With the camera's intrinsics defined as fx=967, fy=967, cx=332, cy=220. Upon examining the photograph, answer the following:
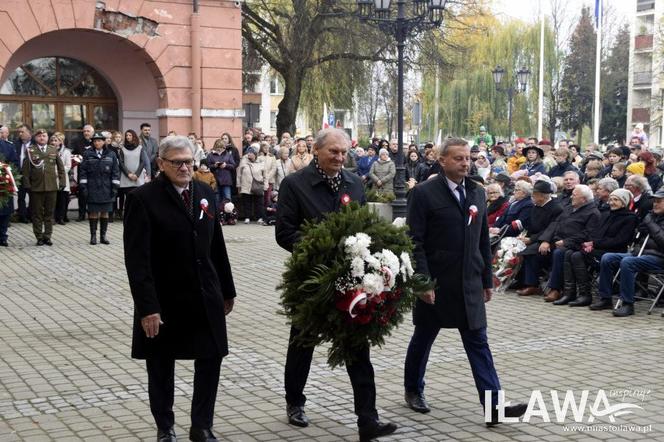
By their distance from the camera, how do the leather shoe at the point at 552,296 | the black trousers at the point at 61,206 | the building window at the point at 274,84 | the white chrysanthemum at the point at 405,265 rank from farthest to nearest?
the building window at the point at 274,84 < the black trousers at the point at 61,206 < the leather shoe at the point at 552,296 < the white chrysanthemum at the point at 405,265

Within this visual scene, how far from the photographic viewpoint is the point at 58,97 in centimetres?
2314

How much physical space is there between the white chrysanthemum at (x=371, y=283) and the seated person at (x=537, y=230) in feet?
23.3

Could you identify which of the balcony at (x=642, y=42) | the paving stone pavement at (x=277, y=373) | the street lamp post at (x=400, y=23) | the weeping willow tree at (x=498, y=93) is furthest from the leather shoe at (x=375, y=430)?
the balcony at (x=642, y=42)

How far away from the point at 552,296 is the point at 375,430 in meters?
6.56

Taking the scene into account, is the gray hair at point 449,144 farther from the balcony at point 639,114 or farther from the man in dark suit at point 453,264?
the balcony at point 639,114

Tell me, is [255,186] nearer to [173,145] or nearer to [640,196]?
[640,196]

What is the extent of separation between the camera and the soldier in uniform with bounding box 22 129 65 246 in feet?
55.2

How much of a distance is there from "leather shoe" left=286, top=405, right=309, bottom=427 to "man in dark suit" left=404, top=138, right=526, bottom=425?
0.82 meters

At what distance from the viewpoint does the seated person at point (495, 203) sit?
46.1ft

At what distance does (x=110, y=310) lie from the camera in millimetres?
11047

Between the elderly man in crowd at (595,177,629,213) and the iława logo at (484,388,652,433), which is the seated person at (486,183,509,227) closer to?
the elderly man in crowd at (595,177,629,213)

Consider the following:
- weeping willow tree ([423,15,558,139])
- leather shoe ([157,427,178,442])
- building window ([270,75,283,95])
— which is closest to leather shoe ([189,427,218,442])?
leather shoe ([157,427,178,442])

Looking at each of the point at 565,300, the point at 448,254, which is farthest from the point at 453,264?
the point at 565,300

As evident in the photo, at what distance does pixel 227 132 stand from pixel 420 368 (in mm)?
17433
